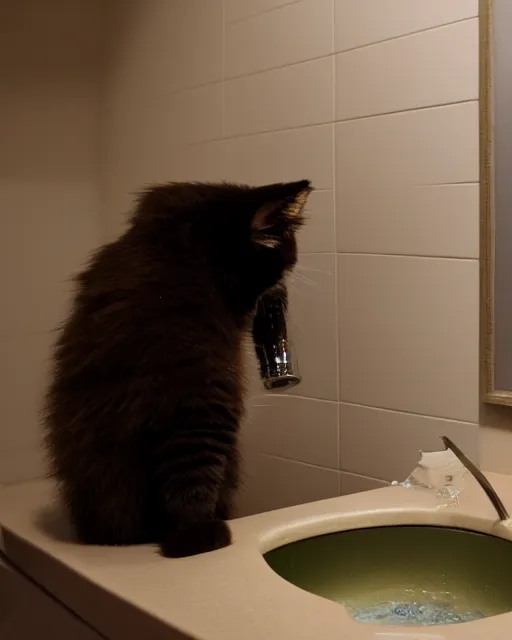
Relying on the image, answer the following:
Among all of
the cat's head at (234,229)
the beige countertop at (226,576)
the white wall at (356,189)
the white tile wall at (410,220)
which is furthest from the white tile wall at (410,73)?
the beige countertop at (226,576)

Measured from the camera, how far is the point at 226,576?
35.0 inches

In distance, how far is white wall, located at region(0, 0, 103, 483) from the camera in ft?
6.29

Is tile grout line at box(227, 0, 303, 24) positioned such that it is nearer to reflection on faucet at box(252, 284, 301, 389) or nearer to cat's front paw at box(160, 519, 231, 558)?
reflection on faucet at box(252, 284, 301, 389)

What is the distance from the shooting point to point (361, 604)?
1.05 meters

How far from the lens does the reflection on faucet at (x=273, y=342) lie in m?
1.15

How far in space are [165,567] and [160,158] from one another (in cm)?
116

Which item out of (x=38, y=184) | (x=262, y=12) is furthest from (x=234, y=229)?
(x=38, y=184)

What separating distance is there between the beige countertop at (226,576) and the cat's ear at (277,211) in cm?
37

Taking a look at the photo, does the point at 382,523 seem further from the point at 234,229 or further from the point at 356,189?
the point at 356,189

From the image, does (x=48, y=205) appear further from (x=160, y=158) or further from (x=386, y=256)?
(x=386, y=256)

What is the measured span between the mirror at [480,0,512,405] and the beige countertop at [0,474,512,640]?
0.60 feet

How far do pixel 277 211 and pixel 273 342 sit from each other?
199 millimetres

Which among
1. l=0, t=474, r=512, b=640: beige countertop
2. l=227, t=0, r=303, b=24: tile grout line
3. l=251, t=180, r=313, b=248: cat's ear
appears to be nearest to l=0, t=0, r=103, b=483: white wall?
l=227, t=0, r=303, b=24: tile grout line

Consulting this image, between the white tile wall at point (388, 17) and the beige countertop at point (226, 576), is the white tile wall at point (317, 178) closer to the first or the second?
the white tile wall at point (388, 17)
